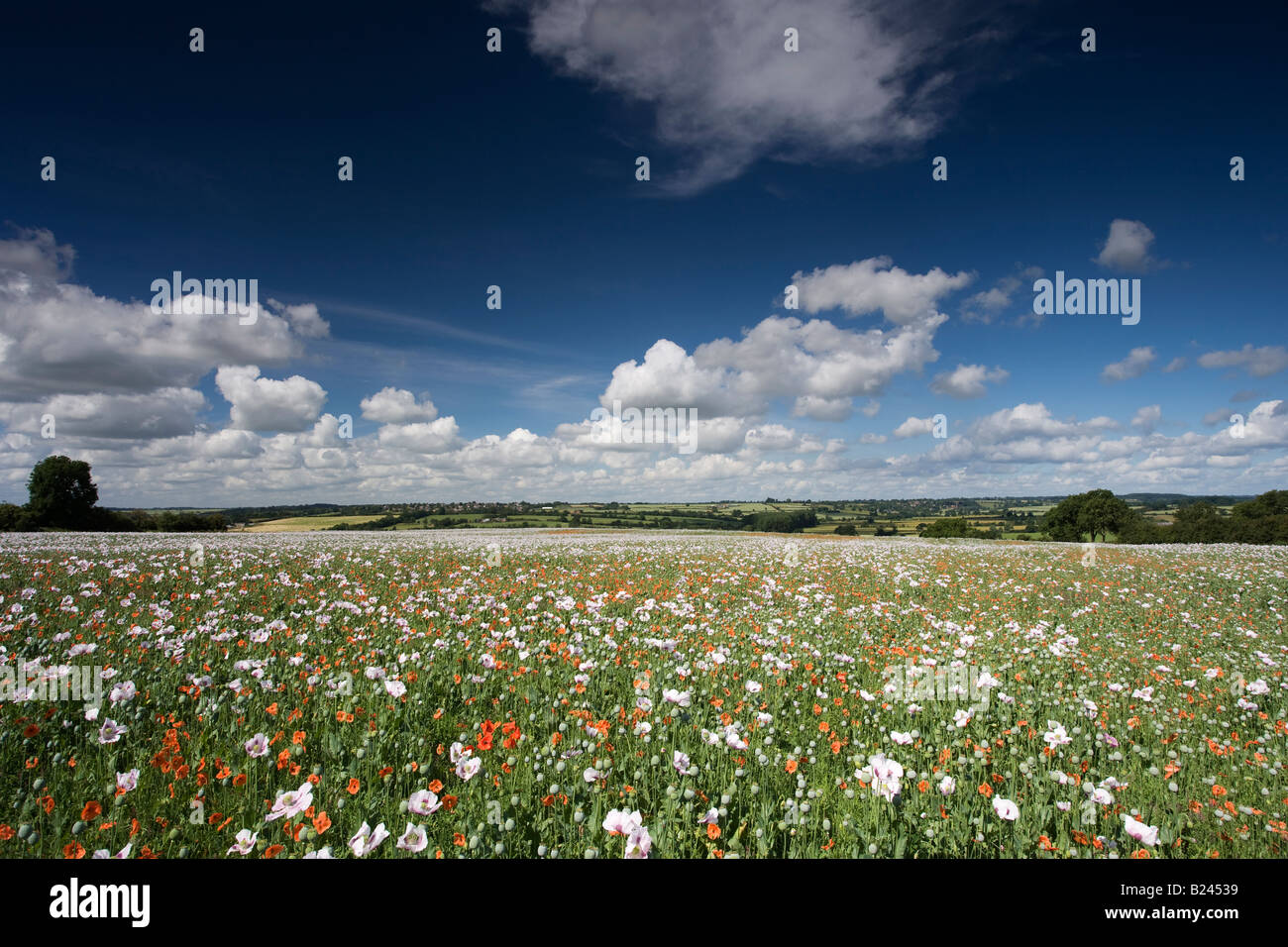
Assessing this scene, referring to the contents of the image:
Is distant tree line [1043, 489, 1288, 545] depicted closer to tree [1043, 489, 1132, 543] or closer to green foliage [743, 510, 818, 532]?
tree [1043, 489, 1132, 543]

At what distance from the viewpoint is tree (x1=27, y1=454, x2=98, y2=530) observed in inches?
1932

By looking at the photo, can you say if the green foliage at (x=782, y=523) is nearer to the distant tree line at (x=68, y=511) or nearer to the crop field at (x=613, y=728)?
the crop field at (x=613, y=728)

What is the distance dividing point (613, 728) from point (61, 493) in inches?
2869

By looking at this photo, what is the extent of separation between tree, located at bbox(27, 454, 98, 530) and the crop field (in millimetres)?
59601

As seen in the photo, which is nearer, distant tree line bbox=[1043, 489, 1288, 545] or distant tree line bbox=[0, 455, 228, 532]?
distant tree line bbox=[0, 455, 228, 532]

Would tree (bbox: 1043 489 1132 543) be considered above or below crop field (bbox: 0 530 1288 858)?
below

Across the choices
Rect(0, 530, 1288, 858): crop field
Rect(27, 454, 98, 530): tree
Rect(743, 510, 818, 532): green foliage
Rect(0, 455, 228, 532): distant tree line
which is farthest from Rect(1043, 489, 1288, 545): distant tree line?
Rect(27, 454, 98, 530): tree

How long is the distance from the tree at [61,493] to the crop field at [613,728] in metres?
59.6

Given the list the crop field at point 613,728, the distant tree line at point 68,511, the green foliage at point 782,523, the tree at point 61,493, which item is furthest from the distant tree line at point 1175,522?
the tree at point 61,493

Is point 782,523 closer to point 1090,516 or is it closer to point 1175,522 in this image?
point 1090,516

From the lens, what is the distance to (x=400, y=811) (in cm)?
314
